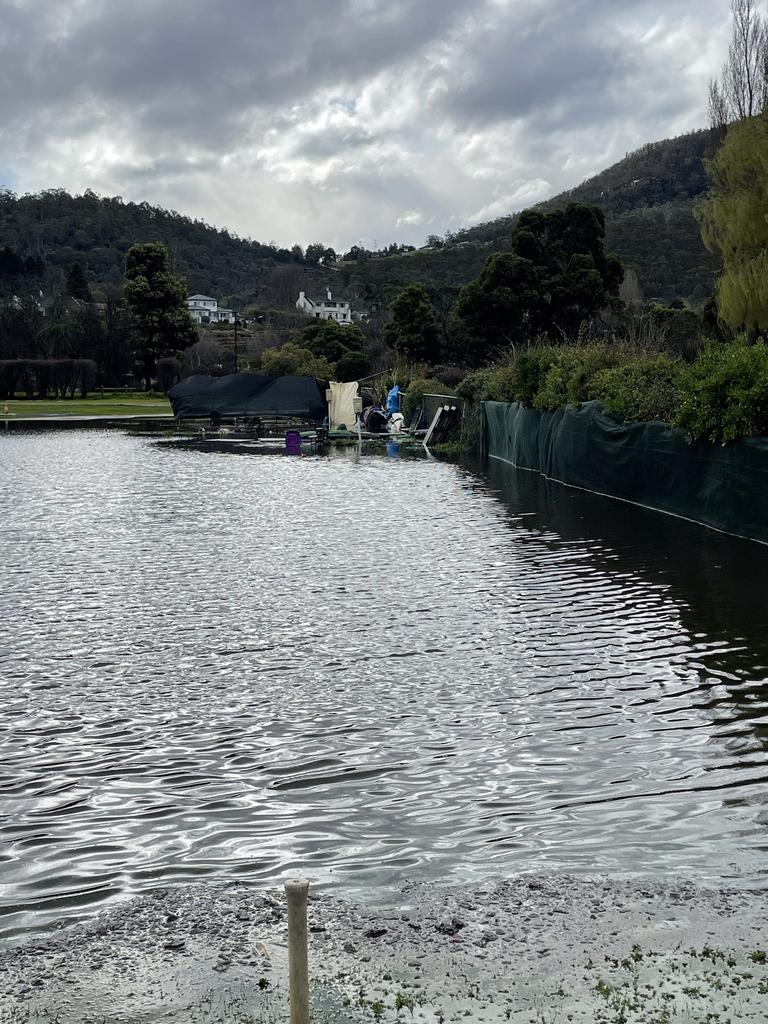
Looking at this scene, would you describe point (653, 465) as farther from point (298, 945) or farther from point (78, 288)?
point (78, 288)

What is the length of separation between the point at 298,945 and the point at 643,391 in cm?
1760

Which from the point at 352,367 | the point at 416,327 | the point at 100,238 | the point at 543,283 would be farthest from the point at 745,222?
the point at 100,238

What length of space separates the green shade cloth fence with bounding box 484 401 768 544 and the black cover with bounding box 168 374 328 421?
19.3m

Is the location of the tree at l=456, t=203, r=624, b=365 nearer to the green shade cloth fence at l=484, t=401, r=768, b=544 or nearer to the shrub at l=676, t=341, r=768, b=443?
the green shade cloth fence at l=484, t=401, r=768, b=544

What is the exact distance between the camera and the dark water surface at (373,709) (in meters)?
5.07

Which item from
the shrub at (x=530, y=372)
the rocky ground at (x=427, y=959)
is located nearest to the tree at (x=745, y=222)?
the shrub at (x=530, y=372)

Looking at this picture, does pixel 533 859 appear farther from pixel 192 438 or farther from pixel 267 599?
pixel 192 438

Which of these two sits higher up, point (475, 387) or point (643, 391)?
point (475, 387)

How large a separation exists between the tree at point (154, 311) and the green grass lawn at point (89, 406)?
9.65m

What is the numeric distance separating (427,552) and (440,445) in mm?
19838

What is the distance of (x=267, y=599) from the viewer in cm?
1087

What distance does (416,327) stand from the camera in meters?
68.4

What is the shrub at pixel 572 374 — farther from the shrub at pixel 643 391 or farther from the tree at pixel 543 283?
the tree at pixel 543 283

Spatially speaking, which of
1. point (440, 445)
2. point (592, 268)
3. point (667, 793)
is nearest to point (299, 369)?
point (592, 268)
